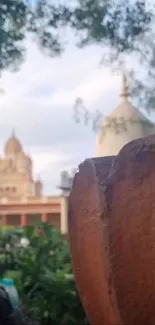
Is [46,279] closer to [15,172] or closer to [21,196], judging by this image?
[21,196]

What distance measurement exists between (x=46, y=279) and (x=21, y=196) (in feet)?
45.4

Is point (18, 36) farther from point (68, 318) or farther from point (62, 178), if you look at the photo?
point (62, 178)

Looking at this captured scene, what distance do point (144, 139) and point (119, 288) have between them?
0.32 m

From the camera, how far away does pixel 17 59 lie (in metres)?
3.33

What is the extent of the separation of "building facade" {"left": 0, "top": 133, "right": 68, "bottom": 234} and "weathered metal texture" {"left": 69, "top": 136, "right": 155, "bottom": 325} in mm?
11668

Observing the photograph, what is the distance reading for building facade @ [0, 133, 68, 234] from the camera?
15.0 m

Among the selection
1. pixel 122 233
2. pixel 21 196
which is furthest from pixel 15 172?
pixel 122 233

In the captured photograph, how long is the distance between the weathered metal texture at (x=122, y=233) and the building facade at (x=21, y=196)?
11.7 meters

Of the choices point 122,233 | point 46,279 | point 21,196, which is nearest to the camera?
point 122,233

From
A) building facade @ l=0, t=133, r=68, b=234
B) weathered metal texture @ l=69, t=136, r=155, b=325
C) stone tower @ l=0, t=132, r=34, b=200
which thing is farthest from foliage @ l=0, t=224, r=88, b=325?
stone tower @ l=0, t=132, r=34, b=200

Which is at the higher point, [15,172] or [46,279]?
[15,172]

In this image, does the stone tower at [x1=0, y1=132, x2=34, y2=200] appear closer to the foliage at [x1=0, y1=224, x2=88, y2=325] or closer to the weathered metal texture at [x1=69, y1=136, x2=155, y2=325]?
the foliage at [x1=0, y1=224, x2=88, y2=325]

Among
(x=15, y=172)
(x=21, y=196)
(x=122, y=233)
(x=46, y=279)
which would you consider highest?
(x=15, y=172)

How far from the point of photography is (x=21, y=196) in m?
16.1
